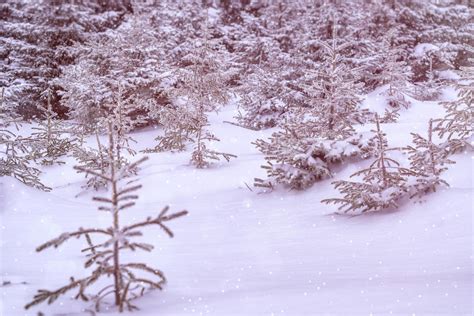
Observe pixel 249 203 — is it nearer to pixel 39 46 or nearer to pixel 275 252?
pixel 275 252

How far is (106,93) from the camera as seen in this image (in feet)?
43.2

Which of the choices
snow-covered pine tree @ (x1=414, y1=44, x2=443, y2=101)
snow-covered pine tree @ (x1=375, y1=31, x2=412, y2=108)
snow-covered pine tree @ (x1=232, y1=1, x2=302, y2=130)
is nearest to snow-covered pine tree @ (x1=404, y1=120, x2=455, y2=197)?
snow-covered pine tree @ (x1=232, y1=1, x2=302, y2=130)

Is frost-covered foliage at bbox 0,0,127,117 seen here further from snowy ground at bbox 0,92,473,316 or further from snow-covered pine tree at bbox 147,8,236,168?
snowy ground at bbox 0,92,473,316

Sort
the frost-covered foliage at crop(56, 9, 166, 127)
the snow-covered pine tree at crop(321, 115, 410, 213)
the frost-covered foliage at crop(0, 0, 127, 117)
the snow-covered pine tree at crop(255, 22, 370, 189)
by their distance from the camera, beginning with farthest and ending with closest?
the frost-covered foliage at crop(0, 0, 127, 117) → the frost-covered foliage at crop(56, 9, 166, 127) → the snow-covered pine tree at crop(255, 22, 370, 189) → the snow-covered pine tree at crop(321, 115, 410, 213)

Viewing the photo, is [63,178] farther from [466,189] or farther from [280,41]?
[280,41]

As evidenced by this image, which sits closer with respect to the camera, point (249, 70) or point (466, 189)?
point (466, 189)

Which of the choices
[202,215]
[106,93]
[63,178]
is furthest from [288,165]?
[106,93]

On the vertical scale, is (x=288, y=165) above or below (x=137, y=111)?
above

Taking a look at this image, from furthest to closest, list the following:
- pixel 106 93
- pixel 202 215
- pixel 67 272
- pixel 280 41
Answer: pixel 280 41, pixel 106 93, pixel 202 215, pixel 67 272

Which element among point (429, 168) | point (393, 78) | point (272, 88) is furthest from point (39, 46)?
point (429, 168)

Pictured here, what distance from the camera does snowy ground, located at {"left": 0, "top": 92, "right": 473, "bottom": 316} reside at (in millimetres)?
2816

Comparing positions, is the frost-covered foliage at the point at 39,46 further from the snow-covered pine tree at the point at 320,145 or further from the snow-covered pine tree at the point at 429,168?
the snow-covered pine tree at the point at 429,168

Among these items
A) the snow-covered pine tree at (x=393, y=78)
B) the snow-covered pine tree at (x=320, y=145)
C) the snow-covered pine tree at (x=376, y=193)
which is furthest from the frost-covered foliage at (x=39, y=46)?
the snow-covered pine tree at (x=376, y=193)

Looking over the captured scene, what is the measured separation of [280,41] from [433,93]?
6.89 metres
